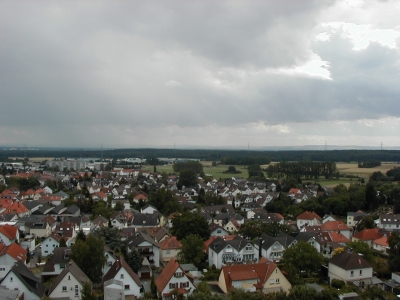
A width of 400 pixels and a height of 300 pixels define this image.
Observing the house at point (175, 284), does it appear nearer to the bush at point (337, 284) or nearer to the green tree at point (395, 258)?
the bush at point (337, 284)

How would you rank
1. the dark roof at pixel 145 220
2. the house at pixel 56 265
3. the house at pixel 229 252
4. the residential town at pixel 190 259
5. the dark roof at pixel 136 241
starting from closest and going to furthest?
the residential town at pixel 190 259 < the house at pixel 56 265 < the house at pixel 229 252 < the dark roof at pixel 136 241 < the dark roof at pixel 145 220

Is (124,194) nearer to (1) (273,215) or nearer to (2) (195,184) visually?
(2) (195,184)

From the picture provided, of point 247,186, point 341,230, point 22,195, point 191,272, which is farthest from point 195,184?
point 191,272

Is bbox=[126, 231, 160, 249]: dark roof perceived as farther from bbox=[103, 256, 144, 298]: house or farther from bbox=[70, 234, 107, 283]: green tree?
bbox=[103, 256, 144, 298]: house

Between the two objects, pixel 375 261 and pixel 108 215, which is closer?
pixel 375 261

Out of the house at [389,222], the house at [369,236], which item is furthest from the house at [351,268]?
the house at [389,222]

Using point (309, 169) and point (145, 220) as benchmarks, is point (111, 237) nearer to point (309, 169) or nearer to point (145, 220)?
point (145, 220)

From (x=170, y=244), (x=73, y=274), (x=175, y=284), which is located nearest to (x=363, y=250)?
(x=175, y=284)
